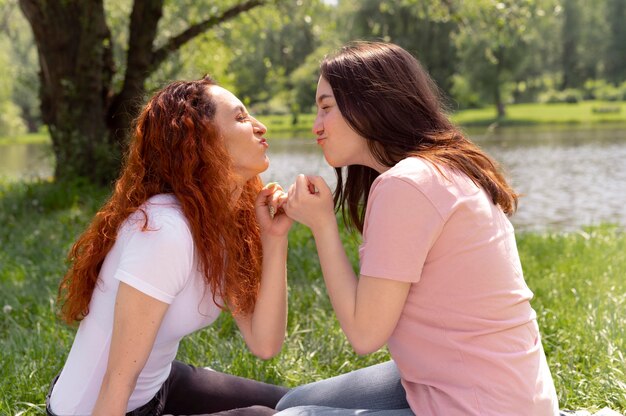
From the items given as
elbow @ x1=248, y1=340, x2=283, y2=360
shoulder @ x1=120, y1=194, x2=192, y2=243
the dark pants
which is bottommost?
the dark pants

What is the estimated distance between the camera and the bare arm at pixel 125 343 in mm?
2113

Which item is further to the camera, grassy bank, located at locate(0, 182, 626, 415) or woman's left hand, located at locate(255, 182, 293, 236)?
grassy bank, located at locate(0, 182, 626, 415)

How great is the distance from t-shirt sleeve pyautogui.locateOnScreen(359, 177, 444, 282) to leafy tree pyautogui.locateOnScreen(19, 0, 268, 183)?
22.6 ft

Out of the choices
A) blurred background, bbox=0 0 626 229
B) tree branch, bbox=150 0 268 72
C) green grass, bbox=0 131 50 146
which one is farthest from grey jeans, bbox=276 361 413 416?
green grass, bbox=0 131 50 146

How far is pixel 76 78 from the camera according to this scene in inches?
348

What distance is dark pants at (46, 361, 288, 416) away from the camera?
2.66m

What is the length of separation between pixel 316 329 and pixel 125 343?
216 centimetres

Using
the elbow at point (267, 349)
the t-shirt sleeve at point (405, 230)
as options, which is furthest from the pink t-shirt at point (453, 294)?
the elbow at point (267, 349)

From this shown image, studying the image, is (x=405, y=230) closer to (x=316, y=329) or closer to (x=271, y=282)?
(x=271, y=282)

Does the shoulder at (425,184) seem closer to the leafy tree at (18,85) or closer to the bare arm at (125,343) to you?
the bare arm at (125,343)

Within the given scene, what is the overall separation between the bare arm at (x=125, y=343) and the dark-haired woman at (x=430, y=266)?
49 centimetres

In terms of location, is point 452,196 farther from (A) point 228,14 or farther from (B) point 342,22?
(B) point 342,22

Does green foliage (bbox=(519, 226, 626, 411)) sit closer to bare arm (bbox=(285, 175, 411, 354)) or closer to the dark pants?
the dark pants

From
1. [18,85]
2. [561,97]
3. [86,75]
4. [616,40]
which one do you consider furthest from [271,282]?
[616,40]
